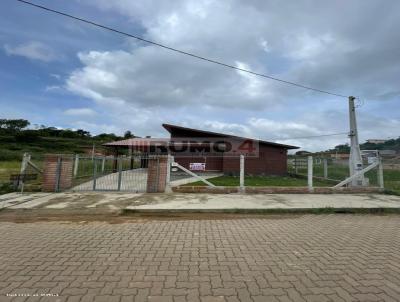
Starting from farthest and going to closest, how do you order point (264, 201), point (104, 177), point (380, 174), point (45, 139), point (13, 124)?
point (13, 124), point (45, 139), point (104, 177), point (380, 174), point (264, 201)

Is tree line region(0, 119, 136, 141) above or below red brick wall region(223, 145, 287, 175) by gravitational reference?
above

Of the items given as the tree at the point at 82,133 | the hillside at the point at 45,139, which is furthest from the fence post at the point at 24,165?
the tree at the point at 82,133

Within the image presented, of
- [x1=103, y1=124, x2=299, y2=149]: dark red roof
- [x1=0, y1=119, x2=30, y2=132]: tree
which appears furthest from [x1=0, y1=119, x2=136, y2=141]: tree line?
[x1=103, y1=124, x2=299, y2=149]: dark red roof

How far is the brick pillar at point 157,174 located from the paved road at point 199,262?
4674 mm

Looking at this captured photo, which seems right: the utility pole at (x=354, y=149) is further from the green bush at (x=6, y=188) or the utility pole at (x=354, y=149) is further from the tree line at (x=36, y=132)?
the tree line at (x=36, y=132)

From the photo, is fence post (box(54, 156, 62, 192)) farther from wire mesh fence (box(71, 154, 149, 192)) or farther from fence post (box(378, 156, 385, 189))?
fence post (box(378, 156, 385, 189))

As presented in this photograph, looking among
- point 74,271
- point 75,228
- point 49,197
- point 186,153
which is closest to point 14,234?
point 75,228

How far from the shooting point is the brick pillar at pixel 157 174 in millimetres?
11023

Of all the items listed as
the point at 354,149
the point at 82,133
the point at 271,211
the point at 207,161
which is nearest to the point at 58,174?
the point at 271,211

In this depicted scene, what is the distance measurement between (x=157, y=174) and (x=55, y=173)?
4.36 m

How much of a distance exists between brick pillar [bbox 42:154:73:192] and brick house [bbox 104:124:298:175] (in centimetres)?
1076

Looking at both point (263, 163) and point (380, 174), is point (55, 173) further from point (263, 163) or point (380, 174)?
point (263, 163)

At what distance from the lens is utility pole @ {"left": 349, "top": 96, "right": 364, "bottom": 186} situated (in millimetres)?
12445

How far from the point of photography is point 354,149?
12883 mm
